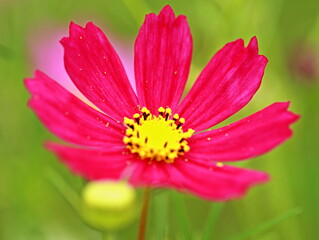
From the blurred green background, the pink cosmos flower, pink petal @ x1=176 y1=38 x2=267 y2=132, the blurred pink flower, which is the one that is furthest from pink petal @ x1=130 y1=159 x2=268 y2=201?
the blurred pink flower

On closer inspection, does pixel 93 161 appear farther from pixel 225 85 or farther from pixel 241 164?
pixel 241 164

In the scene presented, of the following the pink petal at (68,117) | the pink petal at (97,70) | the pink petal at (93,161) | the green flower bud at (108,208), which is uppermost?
the pink petal at (97,70)

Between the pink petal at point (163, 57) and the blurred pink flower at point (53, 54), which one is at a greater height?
the blurred pink flower at point (53, 54)

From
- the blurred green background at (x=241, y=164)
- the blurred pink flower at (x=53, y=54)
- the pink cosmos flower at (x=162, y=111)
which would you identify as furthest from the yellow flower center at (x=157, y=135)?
the blurred pink flower at (x=53, y=54)

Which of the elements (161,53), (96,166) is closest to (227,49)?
(161,53)

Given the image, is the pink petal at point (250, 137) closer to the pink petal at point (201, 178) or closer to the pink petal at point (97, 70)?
the pink petal at point (201, 178)

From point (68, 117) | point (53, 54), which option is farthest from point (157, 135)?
point (53, 54)

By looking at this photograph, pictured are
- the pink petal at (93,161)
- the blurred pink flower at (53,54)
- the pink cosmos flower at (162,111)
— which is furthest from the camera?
the blurred pink flower at (53,54)
